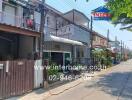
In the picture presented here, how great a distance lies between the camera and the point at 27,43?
26.4 meters

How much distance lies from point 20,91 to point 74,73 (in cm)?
1312

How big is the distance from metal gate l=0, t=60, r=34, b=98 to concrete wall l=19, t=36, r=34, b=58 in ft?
26.1

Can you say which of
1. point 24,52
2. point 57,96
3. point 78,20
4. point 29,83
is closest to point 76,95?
point 57,96

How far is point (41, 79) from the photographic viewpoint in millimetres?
19703

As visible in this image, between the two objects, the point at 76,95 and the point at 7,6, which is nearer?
the point at 76,95

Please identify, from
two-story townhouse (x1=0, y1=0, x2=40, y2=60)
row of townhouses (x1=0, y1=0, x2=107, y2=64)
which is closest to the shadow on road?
row of townhouses (x1=0, y1=0, x2=107, y2=64)

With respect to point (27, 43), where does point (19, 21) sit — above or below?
above

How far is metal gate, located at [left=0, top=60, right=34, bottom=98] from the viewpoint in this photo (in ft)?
49.2

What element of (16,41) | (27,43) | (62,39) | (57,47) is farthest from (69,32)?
(16,41)

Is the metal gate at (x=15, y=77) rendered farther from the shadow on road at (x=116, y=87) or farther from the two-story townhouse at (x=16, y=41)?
the two-story townhouse at (x=16, y=41)

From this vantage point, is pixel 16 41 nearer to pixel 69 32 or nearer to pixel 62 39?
pixel 62 39

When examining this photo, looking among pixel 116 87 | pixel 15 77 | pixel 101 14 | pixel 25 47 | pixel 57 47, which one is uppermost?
pixel 101 14

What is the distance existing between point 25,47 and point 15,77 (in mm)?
10596

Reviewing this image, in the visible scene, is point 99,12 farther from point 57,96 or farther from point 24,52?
point 57,96
